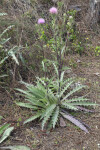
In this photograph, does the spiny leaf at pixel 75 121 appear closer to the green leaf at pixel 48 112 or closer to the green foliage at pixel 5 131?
the green leaf at pixel 48 112

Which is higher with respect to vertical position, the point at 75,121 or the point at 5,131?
the point at 5,131

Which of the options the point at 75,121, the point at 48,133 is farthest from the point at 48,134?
the point at 75,121

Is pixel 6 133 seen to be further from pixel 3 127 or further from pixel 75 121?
pixel 75 121

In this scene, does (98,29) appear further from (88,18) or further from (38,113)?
(38,113)

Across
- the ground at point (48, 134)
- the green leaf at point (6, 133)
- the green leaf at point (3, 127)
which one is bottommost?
the ground at point (48, 134)

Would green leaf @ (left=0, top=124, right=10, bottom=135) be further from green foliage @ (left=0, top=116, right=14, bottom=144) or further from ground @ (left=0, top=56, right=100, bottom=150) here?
ground @ (left=0, top=56, right=100, bottom=150)

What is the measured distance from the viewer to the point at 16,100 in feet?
8.96

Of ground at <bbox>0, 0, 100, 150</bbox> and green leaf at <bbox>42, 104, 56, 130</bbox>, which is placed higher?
green leaf at <bbox>42, 104, 56, 130</bbox>

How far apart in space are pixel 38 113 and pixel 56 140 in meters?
0.40

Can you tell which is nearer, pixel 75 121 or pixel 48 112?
pixel 48 112

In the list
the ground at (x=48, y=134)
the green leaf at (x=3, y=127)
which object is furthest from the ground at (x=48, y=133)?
the green leaf at (x=3, y=127)

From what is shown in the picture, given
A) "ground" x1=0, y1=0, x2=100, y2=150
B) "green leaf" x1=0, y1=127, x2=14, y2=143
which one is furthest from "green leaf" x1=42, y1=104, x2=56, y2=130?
"green leaf" x1=0, y1=127, x2=14, y2=143

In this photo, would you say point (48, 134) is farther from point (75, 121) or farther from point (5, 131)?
point (5, 131)

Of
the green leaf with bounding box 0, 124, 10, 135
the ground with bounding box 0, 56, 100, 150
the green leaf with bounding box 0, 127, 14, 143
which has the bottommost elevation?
the ground with bounding box 0, 56, 100, 150
